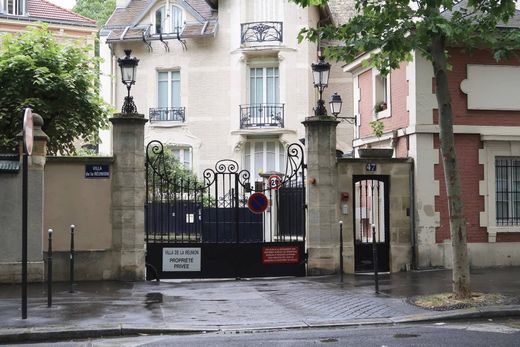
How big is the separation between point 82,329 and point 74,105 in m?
9.59

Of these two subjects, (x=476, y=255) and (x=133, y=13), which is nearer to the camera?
(x=476, y=255)

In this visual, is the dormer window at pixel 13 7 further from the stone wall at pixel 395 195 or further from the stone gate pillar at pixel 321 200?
the stone wall at pixel 395 195

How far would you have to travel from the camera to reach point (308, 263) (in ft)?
51.5

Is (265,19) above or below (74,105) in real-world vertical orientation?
above

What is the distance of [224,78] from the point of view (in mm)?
30797

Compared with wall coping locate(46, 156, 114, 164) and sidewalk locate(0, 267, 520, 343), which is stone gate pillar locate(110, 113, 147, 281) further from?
sidewalk locate(0, 267, 520, 343)

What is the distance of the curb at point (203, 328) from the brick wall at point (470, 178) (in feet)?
19.7

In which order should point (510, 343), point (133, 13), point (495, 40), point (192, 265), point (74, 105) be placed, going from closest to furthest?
1. point (510, 343)
2. point (495, 40)
3. point (192, 265)
4. point (74, 105)
5. point (133, 13)

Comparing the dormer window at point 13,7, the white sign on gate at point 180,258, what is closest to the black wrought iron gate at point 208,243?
the white sign on gate at point 180,258

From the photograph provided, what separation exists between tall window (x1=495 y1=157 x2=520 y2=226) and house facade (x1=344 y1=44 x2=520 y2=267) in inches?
1.0

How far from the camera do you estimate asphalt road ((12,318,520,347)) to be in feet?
28.4

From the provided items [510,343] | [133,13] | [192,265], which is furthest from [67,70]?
[133,13]

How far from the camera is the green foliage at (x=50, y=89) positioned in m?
17.3

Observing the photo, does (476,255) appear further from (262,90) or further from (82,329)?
(262,90)
